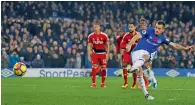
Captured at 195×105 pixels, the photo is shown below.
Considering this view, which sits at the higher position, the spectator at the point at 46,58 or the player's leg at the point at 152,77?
the player's leg at the point at 152,77

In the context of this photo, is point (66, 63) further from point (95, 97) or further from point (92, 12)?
point (95, 97)

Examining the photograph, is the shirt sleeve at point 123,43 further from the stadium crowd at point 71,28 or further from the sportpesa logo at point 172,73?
the sportpesa logo at point 172,73

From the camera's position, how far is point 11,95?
15281 millimetres

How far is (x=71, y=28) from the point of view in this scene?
3256 centimetres

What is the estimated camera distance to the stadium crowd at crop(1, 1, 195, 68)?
29531 mm

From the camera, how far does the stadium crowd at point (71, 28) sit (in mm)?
29531

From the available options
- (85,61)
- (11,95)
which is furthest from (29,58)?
(11,95)

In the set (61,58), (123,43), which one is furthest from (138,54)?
(61,58)

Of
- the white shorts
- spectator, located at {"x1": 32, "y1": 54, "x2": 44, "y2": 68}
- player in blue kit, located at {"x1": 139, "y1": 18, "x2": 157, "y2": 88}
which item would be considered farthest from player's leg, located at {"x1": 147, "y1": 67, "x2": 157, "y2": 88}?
spectator, located at {"x1": 32, "y1": 54, "x2": 44, "y2": 68}

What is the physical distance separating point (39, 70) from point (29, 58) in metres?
0.85

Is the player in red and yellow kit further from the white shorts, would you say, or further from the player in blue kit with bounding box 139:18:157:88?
the white shorts

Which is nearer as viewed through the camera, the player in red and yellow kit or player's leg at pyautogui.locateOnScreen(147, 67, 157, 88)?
player's leg at pyautogui.locateOnScreen(147, 67, 157, 88)

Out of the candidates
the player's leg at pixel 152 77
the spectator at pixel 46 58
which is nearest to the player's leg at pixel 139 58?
the player's leg at pixel 152 77

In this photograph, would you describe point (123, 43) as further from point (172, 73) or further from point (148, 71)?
point (172, 73)
